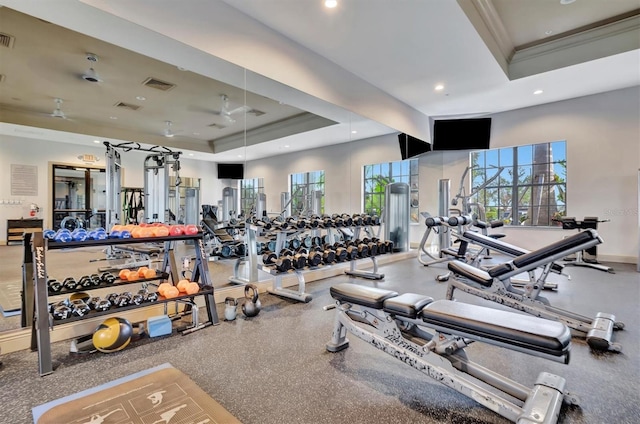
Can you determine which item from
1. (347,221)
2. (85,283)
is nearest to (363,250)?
(347,221)

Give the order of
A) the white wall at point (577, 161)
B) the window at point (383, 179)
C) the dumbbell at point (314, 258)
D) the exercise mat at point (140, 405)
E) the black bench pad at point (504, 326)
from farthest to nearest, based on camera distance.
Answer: the window at point (383, 179) → the white wall at point (577, 161) → the dumbbell at point (314, 258) → the exercise mat at point (140, 405) → the black bench pad at point (504, 326)

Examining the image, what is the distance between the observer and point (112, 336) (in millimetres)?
2068

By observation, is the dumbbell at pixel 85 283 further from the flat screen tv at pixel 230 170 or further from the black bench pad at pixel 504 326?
the black bench pad at pixel 504 326

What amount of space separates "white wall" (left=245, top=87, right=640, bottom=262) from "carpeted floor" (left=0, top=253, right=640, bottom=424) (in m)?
2.95

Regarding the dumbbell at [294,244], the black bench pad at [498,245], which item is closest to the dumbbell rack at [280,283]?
the dumbbell at [294,244]

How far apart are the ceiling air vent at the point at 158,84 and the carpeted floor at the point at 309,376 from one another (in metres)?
2.54

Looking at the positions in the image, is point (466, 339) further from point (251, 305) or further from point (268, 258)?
point (268, 258)

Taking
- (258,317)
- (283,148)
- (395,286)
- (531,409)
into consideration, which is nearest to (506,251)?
(395,286)

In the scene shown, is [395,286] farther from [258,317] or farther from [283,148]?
[283,148]

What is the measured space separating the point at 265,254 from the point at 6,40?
9.20 ft

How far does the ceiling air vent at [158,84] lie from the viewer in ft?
10.7

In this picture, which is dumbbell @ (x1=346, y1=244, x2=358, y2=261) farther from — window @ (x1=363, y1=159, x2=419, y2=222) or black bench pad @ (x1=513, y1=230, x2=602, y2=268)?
window @ (x1=363, y1=159, x2=419, y2=222)

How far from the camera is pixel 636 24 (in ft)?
13.5

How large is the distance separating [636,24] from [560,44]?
792mm
